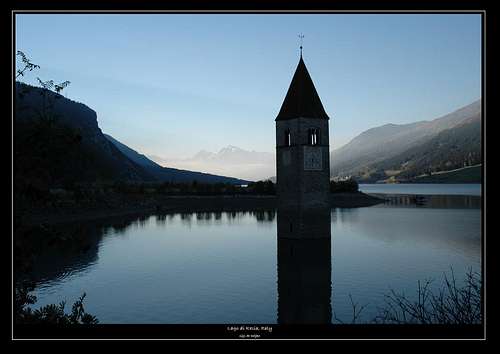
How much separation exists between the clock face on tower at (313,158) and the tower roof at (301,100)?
321 centimetres

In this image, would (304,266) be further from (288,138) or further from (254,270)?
(288,138)

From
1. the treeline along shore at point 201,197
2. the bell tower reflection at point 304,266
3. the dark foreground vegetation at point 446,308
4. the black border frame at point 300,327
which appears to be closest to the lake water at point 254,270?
the bell tower reflection at point 304,266

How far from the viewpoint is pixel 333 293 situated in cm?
2236

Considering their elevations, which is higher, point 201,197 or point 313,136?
point 313,136

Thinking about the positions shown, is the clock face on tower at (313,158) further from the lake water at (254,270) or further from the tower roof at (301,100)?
the lake water at (254,270)

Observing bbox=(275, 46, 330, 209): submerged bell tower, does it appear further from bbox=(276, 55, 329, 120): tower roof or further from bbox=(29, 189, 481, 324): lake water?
bbox=(29, 189, 481, 324): lake water

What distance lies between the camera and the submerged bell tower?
39.0 meters

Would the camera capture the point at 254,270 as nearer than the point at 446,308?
No

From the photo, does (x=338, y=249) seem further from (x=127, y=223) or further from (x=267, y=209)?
(x=267, y=209)

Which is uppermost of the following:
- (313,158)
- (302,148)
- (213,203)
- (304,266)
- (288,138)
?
(288,138)

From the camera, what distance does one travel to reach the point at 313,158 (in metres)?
40.2

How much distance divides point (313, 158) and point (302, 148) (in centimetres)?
142

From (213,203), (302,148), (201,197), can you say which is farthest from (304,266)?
(201,197)

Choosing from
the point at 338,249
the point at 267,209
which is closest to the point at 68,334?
the point at 338,249
